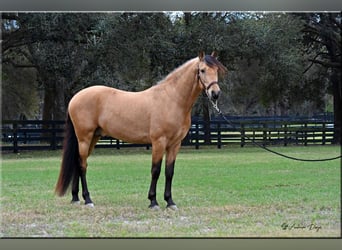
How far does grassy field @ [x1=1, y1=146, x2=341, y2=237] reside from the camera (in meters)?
5.21

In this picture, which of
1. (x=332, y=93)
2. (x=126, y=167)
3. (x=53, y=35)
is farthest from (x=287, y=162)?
(x=53, y=35)

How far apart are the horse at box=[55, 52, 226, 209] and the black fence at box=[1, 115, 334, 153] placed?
0.45m

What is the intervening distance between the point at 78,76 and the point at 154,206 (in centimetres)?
205

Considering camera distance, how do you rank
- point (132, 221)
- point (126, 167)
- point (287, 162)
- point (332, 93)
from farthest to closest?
point (287, 162)
point (126, 167)
point (332, 93)
point (132, 221)

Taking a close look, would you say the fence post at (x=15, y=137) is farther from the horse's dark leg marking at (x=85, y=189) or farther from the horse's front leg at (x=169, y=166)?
the horse's front leg at (x=169, y=166)

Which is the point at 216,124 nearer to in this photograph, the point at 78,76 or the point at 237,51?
the point at 237,51

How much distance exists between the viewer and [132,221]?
17.6 ft

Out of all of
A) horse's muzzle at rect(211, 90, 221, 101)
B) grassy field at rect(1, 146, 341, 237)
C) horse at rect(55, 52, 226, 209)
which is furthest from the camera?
horse at rect(55, 52, 226, 209)

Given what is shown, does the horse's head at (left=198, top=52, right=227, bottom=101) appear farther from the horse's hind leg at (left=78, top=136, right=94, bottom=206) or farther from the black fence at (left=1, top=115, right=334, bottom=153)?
the horse's hind leg at (left=78, top=136, right=94, bottom=206)

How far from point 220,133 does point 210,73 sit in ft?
4.00

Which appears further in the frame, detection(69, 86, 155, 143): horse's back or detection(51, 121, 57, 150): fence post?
detection(51, 121, 57, 150): fence post
